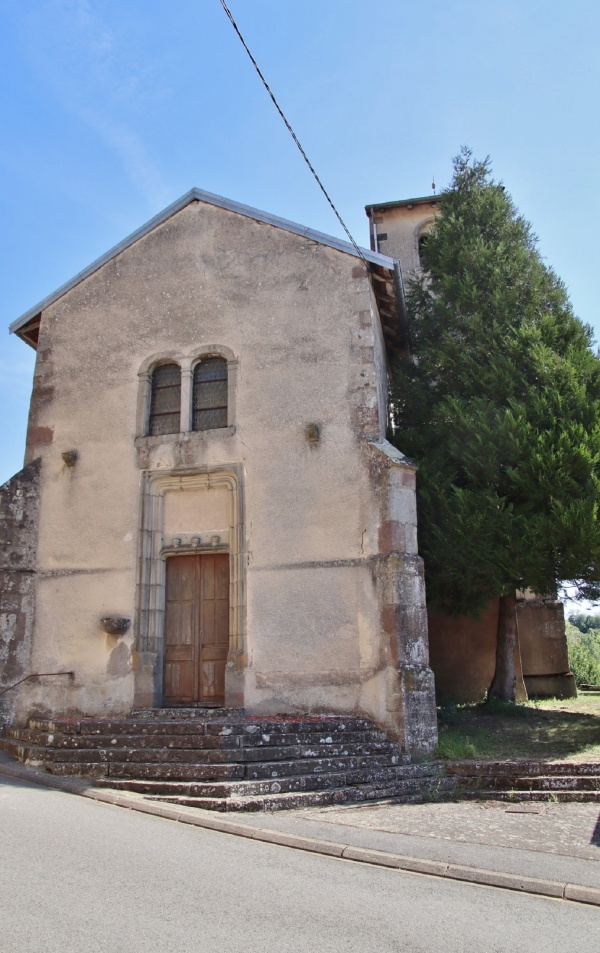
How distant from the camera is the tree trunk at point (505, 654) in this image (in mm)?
12281

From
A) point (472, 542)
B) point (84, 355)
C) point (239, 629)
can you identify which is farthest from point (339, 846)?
point (84, 355)

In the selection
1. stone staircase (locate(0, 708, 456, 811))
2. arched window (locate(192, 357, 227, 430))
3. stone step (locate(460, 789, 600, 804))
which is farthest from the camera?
arched window (locate(192, 357, 227, 430))

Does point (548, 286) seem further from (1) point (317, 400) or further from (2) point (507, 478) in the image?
(1) point (317, 400)

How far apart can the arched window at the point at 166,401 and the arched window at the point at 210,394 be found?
293 mm

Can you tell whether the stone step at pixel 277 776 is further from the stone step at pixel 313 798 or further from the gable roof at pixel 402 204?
the gable roof at pixel 402 204

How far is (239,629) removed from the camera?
399 inches

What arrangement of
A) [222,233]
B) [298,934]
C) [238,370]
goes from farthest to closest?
[222,233]
[238,370]
[298,934]

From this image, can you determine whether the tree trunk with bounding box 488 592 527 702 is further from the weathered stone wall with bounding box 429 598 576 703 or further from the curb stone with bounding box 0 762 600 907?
the curb stone with bounding box 0 762 600 907

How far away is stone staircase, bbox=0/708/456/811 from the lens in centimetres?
715

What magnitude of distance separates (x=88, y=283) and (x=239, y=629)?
6.41 m

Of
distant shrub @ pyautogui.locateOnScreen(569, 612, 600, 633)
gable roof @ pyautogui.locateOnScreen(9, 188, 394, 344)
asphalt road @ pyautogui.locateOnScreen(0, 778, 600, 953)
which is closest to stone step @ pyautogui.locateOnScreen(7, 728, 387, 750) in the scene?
asphalt road @ pyautogui.locateOnScreen(0, 778, 600, 953)

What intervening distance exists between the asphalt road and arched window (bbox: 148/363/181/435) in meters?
6.87

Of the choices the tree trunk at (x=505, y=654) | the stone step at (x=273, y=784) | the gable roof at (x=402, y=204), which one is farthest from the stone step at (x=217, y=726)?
the gable roof at (x=402, y=204)

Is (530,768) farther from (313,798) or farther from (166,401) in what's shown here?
(166,401)
